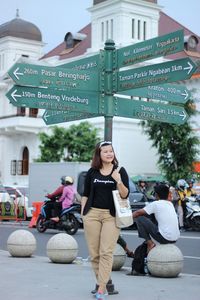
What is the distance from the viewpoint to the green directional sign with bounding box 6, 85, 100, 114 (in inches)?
396

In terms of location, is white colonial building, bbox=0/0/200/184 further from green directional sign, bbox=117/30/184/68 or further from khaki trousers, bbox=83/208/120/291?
khaki trousers, bbox=83/208/120/291

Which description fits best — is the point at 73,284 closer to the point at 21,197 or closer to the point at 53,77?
the point at 53,77

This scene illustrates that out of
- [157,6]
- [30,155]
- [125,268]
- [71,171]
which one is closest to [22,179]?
[30,155]

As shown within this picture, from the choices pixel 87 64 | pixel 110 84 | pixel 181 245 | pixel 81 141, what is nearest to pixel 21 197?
pixel 181 245

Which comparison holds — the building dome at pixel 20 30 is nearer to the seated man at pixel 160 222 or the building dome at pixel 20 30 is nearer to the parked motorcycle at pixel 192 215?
the parked motorcycle at pixel 192 215

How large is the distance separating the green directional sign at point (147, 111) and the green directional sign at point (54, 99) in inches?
15.6

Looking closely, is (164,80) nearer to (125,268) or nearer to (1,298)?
(125,268)

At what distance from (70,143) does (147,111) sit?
119ft

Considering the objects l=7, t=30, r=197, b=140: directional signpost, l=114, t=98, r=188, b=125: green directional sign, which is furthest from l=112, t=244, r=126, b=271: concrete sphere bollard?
l=114, t=98, r=188, b=125: green directional sign

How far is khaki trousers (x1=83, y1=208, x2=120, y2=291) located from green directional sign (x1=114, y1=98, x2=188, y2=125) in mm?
3037

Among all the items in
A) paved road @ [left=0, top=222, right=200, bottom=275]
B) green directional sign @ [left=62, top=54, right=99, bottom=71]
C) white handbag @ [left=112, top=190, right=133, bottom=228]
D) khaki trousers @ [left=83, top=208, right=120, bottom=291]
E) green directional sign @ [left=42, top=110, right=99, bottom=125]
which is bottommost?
paved road @ [left=0, top=222, right=200, bottom=275]

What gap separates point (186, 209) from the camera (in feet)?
73.6

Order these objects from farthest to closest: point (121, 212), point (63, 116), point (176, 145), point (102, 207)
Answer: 1. point (176, 145)
2. point (63, 116)
3. point (102, 207)
4. point (121, 212)

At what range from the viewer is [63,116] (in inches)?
447
